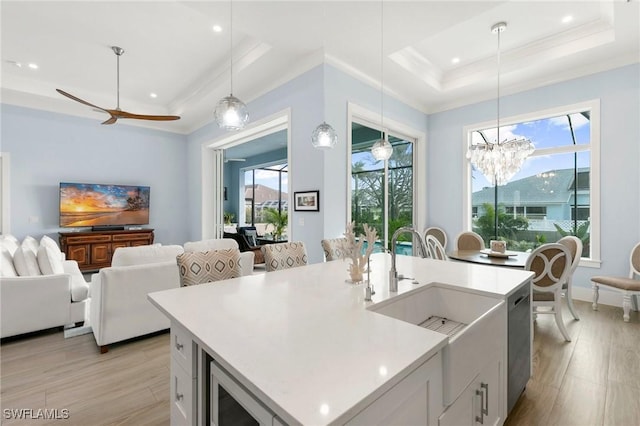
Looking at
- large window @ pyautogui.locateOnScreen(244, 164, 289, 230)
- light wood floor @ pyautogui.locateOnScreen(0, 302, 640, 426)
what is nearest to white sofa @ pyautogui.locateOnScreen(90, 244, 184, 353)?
light wood floor @ pyautogui.locateOnScreen(0, 302, 640, 426)

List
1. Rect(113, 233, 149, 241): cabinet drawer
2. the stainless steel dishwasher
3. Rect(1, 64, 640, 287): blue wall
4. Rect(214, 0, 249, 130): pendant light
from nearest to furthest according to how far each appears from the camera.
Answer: the stainless steel dishwasher
Rect(214, 0, 249, 130): pendant light
Rect(1, 64, 640, 287): blue wall
Rect(113, 233, 149, 241): cabinet drawer

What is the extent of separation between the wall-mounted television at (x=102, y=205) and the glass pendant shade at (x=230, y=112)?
4.99 metres

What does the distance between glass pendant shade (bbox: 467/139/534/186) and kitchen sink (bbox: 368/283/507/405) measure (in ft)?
8.20

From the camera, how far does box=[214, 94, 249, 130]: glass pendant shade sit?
2311 mm

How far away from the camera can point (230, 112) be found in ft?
7.61

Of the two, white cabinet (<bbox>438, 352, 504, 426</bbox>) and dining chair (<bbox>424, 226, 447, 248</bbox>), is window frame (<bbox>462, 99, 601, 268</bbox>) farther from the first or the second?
white cabinet (<bbox>438, 352, 504, 426</bbox>)

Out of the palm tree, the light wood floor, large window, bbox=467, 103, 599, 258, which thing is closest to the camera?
the light wood floor

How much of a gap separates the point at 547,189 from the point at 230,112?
4.78m

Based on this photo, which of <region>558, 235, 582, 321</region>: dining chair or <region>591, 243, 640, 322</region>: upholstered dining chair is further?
<region>591, 243, 640, 322</region>: upholstered dining chair

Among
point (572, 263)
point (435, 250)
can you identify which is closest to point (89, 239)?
point (435, 250)

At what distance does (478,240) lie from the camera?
13.7 feet

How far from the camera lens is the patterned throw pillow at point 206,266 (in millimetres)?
2027

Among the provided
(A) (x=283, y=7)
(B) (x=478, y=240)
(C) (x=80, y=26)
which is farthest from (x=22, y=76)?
(B) (x=478, y=240)

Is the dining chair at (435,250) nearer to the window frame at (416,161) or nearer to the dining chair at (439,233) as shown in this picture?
the window frame at (416,161)
